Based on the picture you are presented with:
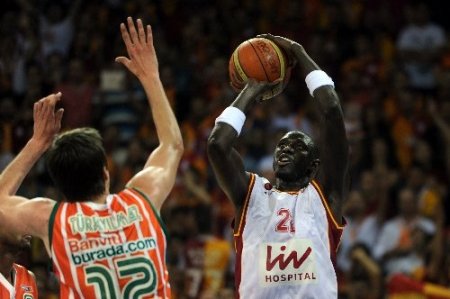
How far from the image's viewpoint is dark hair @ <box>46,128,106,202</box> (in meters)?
4.82

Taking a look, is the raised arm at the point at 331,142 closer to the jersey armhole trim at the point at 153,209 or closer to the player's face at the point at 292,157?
the player's face at the point at 292,157

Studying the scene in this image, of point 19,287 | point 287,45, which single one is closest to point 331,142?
point 287,45

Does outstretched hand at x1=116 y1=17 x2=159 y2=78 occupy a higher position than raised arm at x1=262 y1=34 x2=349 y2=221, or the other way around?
outstretched hand at x1=116 y1=17 x2=159 y2=78

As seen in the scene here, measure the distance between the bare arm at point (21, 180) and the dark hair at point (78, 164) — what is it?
0.15 meters

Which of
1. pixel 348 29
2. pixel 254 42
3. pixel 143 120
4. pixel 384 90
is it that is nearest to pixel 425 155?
pixel 384 90

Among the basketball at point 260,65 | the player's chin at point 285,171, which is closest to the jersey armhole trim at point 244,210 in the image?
the player's chin at point 285,171

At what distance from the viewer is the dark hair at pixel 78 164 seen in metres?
4.82

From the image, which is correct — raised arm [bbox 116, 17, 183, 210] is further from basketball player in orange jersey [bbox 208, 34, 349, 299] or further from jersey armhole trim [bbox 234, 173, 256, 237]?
jersey armhole trim [bbox 234, 173, 256, 237]

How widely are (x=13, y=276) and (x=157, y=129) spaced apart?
1.52 meters

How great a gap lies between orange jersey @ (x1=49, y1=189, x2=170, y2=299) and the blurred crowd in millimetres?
5926

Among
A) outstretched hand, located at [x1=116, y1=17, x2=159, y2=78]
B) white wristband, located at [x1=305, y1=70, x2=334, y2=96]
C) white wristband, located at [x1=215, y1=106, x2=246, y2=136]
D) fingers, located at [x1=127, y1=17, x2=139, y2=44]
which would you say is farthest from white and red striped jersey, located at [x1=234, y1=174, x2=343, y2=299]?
fingers, located at [x1=127, y1=17, x2=139, y2=44]

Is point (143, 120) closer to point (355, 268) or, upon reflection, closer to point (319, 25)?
point (319, 25)

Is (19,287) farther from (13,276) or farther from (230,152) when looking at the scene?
(230,152)

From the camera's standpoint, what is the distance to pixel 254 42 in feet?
21.0
